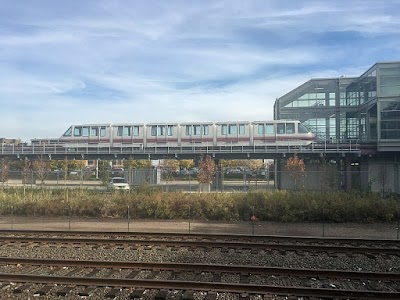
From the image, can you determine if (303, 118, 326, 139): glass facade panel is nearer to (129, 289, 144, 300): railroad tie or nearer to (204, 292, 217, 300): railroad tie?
(204, 292, 217, 300): railroad tie

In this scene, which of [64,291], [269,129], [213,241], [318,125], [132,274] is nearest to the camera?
[64,291]

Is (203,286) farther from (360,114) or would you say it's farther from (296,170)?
(360,114)

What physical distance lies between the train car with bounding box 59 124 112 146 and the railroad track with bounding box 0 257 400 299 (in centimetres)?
3601

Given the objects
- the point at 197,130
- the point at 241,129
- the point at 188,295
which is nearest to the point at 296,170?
the point at 241,129

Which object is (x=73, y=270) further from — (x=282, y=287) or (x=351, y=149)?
(x=351, y=149)

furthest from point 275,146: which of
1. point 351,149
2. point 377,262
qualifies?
point 377,262

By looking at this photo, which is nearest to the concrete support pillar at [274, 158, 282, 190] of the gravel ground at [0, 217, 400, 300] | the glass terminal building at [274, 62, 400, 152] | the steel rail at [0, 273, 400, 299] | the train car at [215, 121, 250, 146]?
the train car at [215, 121, 250, 146]

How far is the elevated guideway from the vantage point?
3991 centimetres

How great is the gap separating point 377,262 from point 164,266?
6016 millimetres

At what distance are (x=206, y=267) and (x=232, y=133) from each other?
34357 millimetres

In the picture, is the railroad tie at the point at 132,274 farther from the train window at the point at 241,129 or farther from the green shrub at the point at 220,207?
the train window at the point at 241,129

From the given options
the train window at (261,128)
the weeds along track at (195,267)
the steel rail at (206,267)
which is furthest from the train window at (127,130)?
the steel rail at (206,267)

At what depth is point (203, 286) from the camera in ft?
26.4

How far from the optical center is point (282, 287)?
784 centimetres
